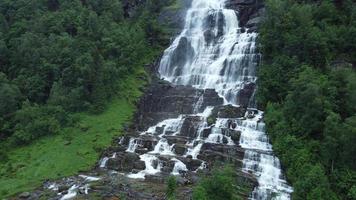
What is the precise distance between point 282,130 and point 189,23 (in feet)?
96.2

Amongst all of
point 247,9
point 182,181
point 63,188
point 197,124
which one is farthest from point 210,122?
point 247,9

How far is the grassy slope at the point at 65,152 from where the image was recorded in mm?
39344

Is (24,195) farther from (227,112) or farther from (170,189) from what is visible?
(227,112)

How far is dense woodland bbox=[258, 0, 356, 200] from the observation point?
33.5 meters

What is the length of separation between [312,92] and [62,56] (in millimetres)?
30779

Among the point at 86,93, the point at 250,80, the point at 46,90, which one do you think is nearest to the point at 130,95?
the point at 86,93

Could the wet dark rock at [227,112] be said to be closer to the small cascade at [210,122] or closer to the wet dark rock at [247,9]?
the small cascade at [210,122]

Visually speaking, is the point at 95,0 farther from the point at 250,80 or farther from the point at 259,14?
the point at 250,80

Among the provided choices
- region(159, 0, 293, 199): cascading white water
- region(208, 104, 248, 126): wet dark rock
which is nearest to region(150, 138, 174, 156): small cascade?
region(159, 0, 293, 199): cascading white water

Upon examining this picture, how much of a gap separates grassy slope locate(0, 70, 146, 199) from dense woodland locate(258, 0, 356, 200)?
51.8ft

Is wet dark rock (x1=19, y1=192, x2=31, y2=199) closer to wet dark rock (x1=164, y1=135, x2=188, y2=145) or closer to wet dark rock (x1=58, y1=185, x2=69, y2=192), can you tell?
wet dark rock (x1=58, y1=185, x2=69, y2=192)

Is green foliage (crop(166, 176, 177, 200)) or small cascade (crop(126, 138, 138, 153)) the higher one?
small cascade (crop(126, 138, 138, 153))

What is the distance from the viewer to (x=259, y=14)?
59.6 m

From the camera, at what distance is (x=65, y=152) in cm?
Result: 4309
